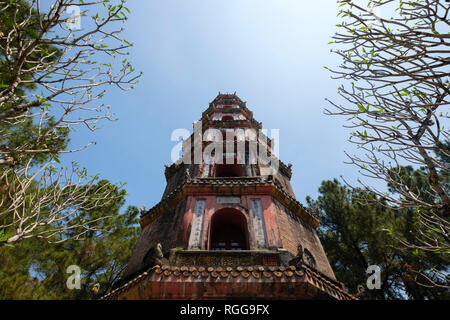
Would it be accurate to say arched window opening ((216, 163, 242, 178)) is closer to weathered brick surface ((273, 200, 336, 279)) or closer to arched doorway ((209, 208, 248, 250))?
arched doorway ((209, 208, 248, 250))

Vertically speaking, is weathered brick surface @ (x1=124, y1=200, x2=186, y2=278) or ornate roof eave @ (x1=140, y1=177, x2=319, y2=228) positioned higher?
ornate roof eave @ (x1=140, y1=177, x2=319, y2=228)

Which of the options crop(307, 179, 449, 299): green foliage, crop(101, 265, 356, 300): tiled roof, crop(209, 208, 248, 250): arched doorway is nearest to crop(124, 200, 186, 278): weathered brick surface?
crop(209, 208, 248, 250): arched doorway

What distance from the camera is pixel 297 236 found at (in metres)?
9.89

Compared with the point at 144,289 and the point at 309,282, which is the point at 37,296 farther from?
the point at 309,282

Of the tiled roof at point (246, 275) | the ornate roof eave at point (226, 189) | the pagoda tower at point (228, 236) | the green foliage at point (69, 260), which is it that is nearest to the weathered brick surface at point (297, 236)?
the pagoda tower at point (228, 236)

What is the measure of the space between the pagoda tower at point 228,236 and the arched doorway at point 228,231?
0.04 meters

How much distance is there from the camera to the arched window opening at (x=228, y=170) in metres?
13.9

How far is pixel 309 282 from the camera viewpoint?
6555 mm

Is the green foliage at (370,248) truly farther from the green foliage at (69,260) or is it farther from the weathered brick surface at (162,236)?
the green foliage at (69,260)

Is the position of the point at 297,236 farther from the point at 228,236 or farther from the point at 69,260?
the point at 69,260

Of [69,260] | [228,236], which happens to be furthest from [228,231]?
[69,260]

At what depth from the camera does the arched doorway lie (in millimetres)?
9859

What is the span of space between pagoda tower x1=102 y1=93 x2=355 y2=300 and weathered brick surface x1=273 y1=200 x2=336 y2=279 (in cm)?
5
